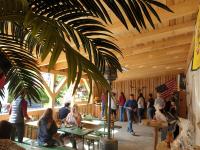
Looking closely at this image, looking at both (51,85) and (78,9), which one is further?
(51,85)

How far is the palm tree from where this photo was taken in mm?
648

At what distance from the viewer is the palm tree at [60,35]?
0.65 meters

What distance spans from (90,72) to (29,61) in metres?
1.18

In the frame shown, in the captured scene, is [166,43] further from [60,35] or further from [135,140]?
[60,35]

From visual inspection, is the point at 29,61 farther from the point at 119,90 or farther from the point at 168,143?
the point at 119,90

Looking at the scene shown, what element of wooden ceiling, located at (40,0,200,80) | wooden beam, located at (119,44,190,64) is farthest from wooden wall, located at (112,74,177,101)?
wooden beam, located at (119,44,190,64)

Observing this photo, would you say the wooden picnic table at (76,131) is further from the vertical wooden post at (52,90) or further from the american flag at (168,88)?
the american flag at (168,88)

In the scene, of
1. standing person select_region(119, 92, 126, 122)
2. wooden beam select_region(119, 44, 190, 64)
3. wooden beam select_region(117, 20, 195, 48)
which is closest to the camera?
wooden beam select_region(117, 20, 195, 48)

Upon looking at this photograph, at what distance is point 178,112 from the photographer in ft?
24.5

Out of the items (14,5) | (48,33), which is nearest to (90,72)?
(48,33)

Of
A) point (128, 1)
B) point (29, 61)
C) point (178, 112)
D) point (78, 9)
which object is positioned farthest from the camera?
point (178, 112)

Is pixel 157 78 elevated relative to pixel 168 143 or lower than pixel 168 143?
elevated

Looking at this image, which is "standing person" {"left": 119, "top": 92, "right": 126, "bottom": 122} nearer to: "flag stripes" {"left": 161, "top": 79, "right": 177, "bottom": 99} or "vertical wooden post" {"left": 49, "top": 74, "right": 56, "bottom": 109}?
"flag stripes" {"left": 161, "top": 79, "right": 177, "bottom": 99}

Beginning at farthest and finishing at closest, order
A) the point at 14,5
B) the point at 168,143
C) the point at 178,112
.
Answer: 1. the point at 178,112
2. the point at 168,143
3. the point at 14,5
